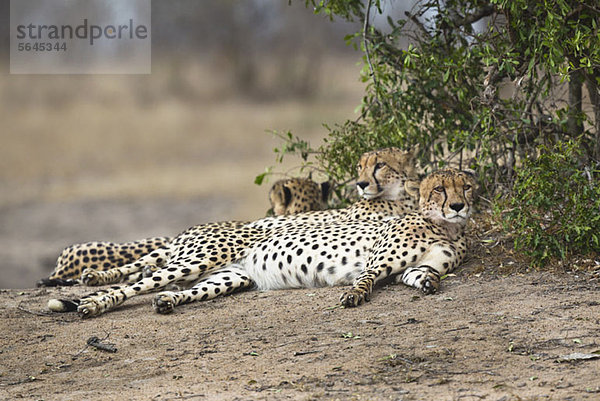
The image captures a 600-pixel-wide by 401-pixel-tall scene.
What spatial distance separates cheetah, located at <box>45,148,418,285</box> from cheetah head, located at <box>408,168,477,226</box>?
57 centimetres

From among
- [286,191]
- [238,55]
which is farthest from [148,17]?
[286,191]

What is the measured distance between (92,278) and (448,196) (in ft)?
7.91

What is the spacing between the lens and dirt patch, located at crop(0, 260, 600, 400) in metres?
3.11

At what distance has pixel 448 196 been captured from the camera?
477 centimetres

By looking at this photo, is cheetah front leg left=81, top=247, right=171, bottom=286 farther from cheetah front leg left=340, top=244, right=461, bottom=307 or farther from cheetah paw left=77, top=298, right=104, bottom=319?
cheetah front leg left=340, top=244, right=461, bottom=307

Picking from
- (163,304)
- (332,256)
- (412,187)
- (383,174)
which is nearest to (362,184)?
(383,174)

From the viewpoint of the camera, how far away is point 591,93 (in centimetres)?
539

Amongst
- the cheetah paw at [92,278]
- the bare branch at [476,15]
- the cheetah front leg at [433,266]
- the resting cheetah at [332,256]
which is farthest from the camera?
the bare branch at [476,15]

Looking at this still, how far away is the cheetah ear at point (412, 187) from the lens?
17.0 ft

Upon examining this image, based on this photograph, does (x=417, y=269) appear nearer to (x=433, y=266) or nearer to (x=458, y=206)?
(x=433, y=266)

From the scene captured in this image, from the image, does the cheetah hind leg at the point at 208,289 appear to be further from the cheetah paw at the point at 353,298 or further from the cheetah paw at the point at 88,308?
the cheetah paw at the point at 353,298

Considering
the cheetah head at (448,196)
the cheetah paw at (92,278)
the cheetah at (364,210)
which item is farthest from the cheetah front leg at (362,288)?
the cheetah paw at (92,278)

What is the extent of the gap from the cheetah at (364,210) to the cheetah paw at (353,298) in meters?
1.23

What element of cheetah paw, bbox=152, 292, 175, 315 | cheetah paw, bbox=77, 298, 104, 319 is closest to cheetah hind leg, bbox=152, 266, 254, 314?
cheetah paw, bbox=152, 292, 175, 315
